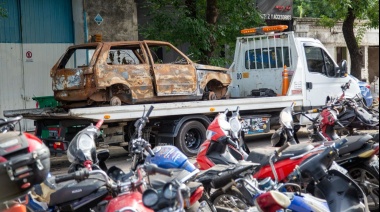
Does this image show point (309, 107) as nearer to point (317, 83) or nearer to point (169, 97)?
point (317, 83)

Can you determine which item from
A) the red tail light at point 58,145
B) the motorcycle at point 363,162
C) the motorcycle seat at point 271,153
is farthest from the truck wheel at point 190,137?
the motorcycle at point 363,162

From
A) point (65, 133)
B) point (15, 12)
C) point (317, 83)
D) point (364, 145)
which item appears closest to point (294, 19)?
point (317, 83)

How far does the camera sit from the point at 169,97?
481 inches

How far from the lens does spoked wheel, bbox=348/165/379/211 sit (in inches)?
243

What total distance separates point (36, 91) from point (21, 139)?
12.2 meters

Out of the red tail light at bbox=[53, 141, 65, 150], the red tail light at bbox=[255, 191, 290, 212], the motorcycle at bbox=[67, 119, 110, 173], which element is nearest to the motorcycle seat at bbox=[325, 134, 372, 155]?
the red tail light at bbox=[255, 191, 290, 212]

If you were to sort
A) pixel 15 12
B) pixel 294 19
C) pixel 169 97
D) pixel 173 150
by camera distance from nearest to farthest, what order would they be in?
pixel 173 150
pixel 169 97
pixel 15 12
pixel 294 19

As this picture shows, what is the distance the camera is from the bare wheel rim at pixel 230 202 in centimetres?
570

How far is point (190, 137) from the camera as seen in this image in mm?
12133

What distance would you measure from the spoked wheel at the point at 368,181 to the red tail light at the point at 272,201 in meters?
2.13

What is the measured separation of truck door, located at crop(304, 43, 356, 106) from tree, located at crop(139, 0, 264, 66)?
3040 mm

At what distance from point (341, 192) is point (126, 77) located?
6623 mm

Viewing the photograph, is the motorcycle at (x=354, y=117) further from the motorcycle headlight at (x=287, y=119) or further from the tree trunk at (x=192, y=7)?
the tree trunk at (x=192, y=7)

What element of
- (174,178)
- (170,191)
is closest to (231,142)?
Result: (174,178)
